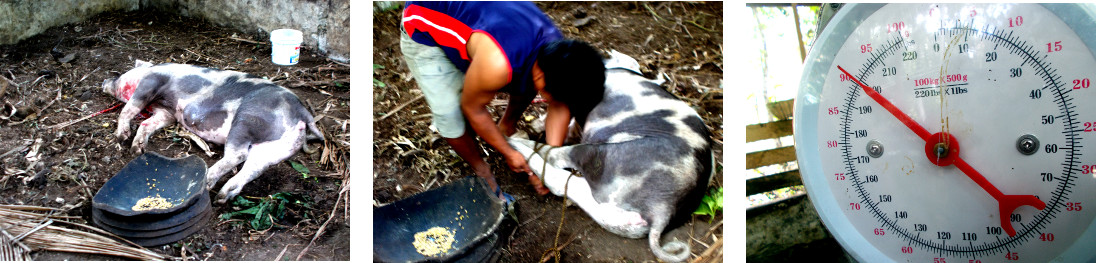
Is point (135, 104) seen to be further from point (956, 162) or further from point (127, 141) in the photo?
point (956, 162)

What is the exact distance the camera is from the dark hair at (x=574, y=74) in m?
1.23

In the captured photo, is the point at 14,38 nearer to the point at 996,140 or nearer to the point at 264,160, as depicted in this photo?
the point at 264,160

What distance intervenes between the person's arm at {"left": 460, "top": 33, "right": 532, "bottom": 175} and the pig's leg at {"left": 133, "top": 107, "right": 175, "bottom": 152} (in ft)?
2.16

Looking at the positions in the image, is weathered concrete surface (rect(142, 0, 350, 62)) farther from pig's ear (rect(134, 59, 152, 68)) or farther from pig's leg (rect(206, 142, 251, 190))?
pig's leg (rect(206, 142, 251, 190))

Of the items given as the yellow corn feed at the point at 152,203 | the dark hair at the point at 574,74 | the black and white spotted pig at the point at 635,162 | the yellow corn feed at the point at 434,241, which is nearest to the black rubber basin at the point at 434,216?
the yellow corn feed at the point at 434,241

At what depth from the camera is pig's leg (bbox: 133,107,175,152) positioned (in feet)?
4.51

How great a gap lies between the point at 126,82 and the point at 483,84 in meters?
0.74

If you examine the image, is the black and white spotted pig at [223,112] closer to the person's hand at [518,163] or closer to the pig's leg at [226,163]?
the pig's leg at [226,163]

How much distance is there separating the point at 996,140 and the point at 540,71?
0.68 meters

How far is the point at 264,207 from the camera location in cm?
133

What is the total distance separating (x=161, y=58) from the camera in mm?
1424

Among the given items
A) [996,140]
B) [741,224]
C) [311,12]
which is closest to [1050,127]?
[996,140]

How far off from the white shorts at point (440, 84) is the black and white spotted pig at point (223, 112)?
11.0 inches

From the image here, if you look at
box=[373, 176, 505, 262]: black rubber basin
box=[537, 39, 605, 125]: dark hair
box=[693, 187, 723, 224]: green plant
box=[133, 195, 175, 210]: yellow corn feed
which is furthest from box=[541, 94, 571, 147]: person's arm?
box=[133, 195, 175, 210]: yellow corn feed
